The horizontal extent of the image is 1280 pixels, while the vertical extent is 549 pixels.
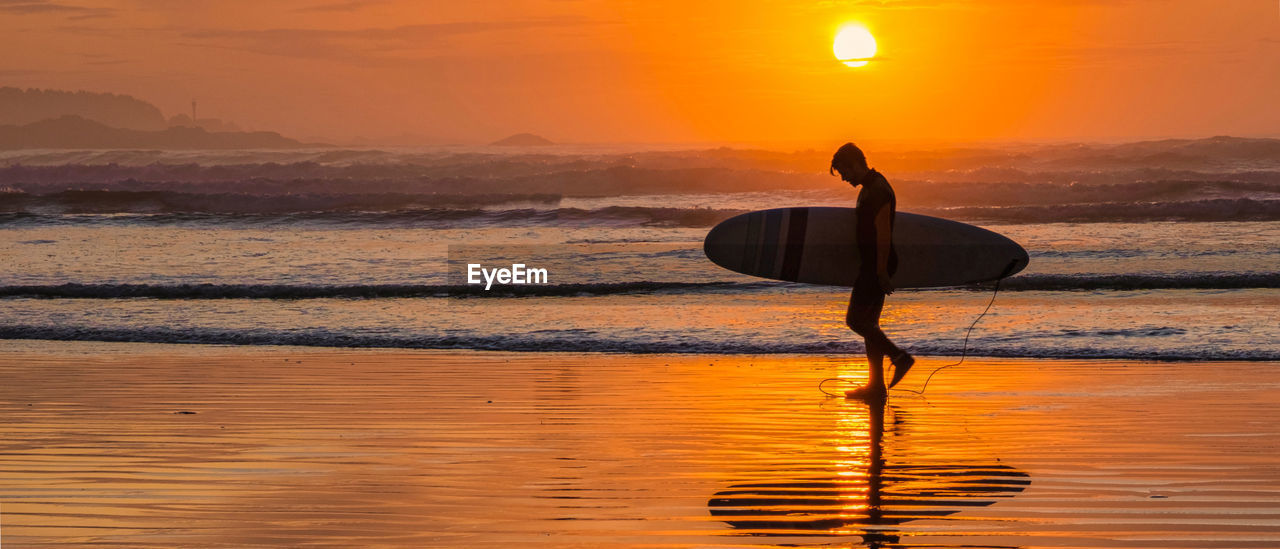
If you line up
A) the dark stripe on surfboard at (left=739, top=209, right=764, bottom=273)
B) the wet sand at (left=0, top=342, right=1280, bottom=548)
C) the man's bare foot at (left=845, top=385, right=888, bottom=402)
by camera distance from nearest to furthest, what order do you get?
the wet sand at (left=0, top=342, right=1280, bottom=548), the man's bare foot at (left=845, top=385, right=888, bottom=402), the dark stripe on surfboard at (left=739, top=209, right=764, bottom=273)

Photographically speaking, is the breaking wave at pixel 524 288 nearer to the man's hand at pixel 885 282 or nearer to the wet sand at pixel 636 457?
the wet sand at pixel 636 457

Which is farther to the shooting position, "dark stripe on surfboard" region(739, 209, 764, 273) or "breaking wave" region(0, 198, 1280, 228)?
"breaking wave" region(0, 198, 1280, 228)

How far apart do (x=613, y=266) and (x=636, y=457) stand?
43.7 ft

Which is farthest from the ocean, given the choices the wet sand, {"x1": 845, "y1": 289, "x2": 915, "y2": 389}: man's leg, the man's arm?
the man's arm

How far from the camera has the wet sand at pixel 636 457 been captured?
4988mm

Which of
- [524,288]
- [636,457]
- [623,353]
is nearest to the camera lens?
[636,457]

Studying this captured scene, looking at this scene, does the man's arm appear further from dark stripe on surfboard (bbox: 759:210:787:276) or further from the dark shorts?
dark stripe on surfboard (bbox: 759:210:787:276)

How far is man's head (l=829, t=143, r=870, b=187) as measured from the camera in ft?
26.8

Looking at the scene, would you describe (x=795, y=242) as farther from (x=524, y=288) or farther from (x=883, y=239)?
(x=524, y=288)

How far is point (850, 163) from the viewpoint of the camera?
8.20 m

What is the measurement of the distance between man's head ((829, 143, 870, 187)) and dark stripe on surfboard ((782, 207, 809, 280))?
1.61m

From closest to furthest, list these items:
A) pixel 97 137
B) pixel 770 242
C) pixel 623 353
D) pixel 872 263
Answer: pixel 872 263 < pixel 770 242 < pixel 623 353 < pixel 97 137

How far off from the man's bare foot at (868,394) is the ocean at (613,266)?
2297 millimetres

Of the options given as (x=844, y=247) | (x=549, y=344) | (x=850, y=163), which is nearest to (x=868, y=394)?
(x=850, y=163)
